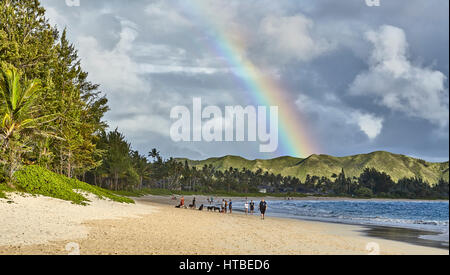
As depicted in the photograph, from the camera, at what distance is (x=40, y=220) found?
18.0m

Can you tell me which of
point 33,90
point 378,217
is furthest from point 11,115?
point 378,217

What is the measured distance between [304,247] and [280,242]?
1.66 metres

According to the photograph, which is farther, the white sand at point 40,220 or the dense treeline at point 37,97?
the dense treeline at point 37,97

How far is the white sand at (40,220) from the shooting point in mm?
13914

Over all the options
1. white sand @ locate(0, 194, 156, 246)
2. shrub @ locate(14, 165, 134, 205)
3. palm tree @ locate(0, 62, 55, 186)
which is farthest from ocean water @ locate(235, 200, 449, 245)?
palm tree @ locate(0, 62, 55, 186)

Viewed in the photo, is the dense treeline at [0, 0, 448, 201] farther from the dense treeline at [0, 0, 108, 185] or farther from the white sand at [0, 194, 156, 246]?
the white sand at [0, 194, 156, 246]

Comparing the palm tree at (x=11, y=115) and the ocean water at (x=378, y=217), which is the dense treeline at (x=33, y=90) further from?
the ocean water at (x=378, y=217)

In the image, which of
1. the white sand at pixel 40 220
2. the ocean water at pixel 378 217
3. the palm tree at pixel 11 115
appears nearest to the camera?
the white sand at pixel 40 220

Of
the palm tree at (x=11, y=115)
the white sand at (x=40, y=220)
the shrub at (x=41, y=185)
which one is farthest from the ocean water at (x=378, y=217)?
the palm tree at (x=11, y=115)

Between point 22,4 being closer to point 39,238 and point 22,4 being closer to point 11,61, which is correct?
point 11,61

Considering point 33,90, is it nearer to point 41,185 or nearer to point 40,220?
point 41,185
